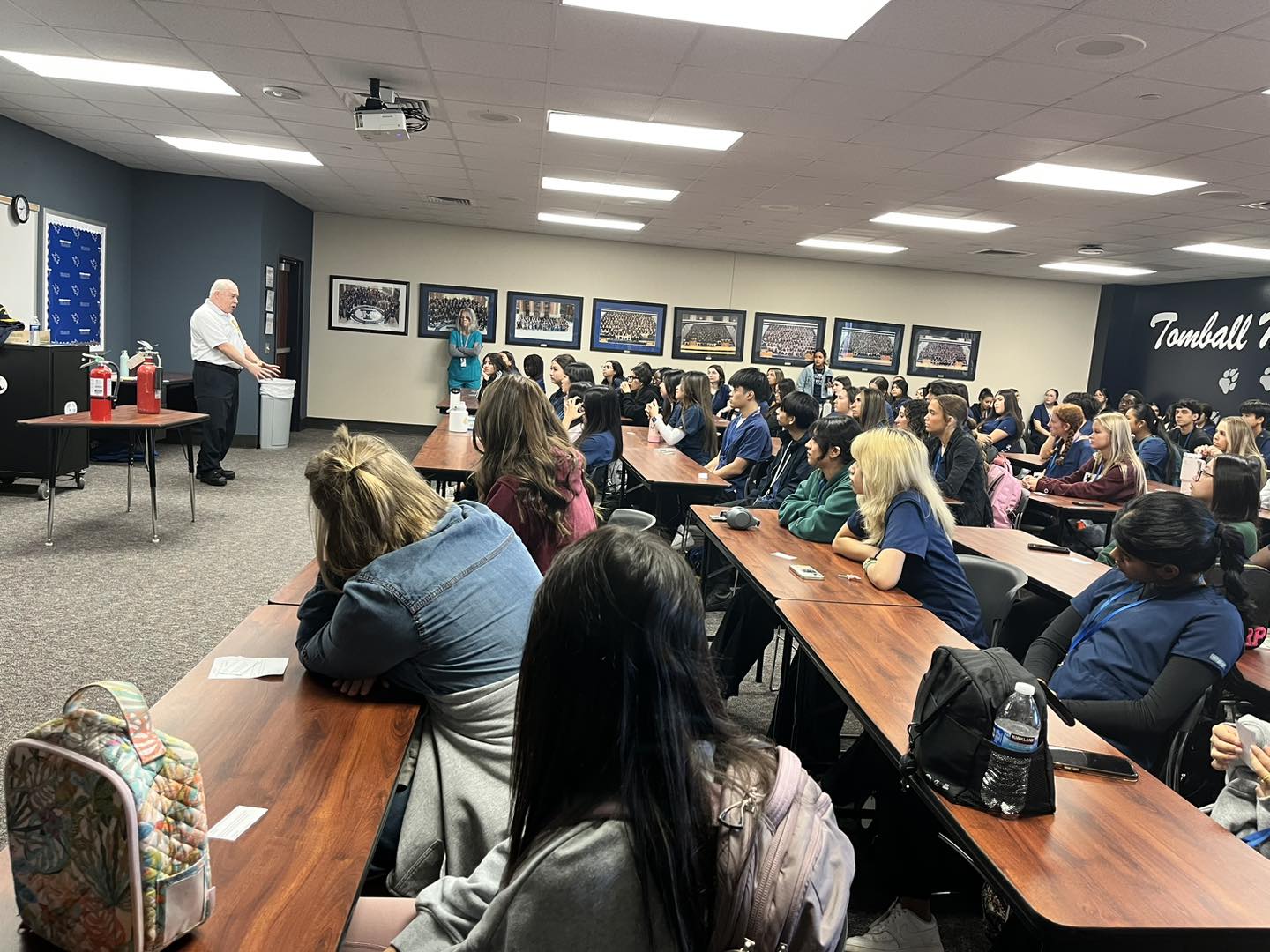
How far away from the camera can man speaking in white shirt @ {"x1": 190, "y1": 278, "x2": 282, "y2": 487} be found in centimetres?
730

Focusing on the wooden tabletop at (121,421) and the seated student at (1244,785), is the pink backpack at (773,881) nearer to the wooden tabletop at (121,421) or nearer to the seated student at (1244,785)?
the seated student at (1244,785)

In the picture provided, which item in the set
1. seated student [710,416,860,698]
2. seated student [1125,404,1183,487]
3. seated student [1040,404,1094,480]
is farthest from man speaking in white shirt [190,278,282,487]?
seated student [1125,404,1183,487]

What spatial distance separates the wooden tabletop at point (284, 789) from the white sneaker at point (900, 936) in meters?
1.19

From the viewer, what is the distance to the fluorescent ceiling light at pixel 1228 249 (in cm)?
890

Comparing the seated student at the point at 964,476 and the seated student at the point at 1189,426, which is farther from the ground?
the seated student at the point at 1189,426

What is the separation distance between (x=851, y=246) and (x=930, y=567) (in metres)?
8.84

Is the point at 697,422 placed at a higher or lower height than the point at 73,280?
lower

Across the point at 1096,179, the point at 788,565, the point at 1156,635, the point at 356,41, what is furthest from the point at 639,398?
the point at 1156,635

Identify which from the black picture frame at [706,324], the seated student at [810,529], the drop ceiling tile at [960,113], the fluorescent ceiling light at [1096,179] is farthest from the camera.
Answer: the black picture frame at [706,324]

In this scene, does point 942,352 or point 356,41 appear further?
point 942,352

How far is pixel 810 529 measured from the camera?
3.90 m

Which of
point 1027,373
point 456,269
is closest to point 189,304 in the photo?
point 456,269

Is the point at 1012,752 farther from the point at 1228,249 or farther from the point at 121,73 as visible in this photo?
the point at 1228,249

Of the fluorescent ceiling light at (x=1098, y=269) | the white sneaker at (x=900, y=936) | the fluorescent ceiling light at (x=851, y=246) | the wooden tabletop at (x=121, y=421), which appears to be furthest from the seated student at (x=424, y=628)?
the fluorescent ceiling light at (x=1098, y=269)
